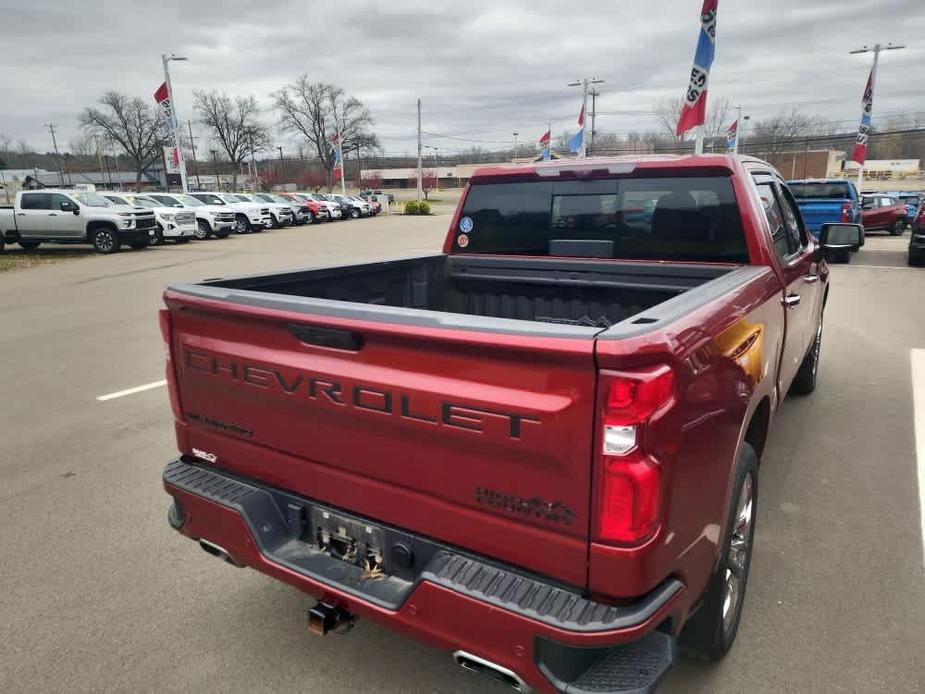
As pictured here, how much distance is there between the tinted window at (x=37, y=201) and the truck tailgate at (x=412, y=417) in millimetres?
20773

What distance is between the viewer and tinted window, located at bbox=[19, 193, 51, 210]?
19.3m

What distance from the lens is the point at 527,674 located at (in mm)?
1767

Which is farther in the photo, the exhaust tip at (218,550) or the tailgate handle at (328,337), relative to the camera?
the exhaust tip at (218,550)

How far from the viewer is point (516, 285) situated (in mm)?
3904

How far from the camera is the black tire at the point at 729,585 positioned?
2.29 metres

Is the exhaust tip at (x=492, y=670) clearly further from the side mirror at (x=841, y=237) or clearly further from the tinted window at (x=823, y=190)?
the tinted window at (x=823, y=190)

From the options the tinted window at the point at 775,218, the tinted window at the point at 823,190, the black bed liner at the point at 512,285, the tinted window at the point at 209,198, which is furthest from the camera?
the tinted window at the point at 209,198

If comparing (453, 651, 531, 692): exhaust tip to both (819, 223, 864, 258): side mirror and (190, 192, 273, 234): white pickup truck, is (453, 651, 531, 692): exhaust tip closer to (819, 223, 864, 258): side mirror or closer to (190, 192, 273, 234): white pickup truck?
(819, 223, 864, 258): side mirror

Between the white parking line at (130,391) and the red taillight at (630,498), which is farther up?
the red taillight at (630,498)

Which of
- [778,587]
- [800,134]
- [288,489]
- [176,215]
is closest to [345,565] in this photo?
[288,489]

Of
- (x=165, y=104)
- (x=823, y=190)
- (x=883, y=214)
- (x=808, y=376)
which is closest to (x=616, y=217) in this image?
(x=808, y=376)

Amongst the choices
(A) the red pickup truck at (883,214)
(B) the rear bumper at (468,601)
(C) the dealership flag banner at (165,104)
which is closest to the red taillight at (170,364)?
(B) the rear bumper at (468,601)

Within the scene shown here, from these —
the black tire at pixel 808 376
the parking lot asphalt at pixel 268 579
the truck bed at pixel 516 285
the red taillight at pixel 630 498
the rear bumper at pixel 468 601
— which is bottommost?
the parking lot asphalt at pixel 268 579

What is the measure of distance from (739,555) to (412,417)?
1617mm
